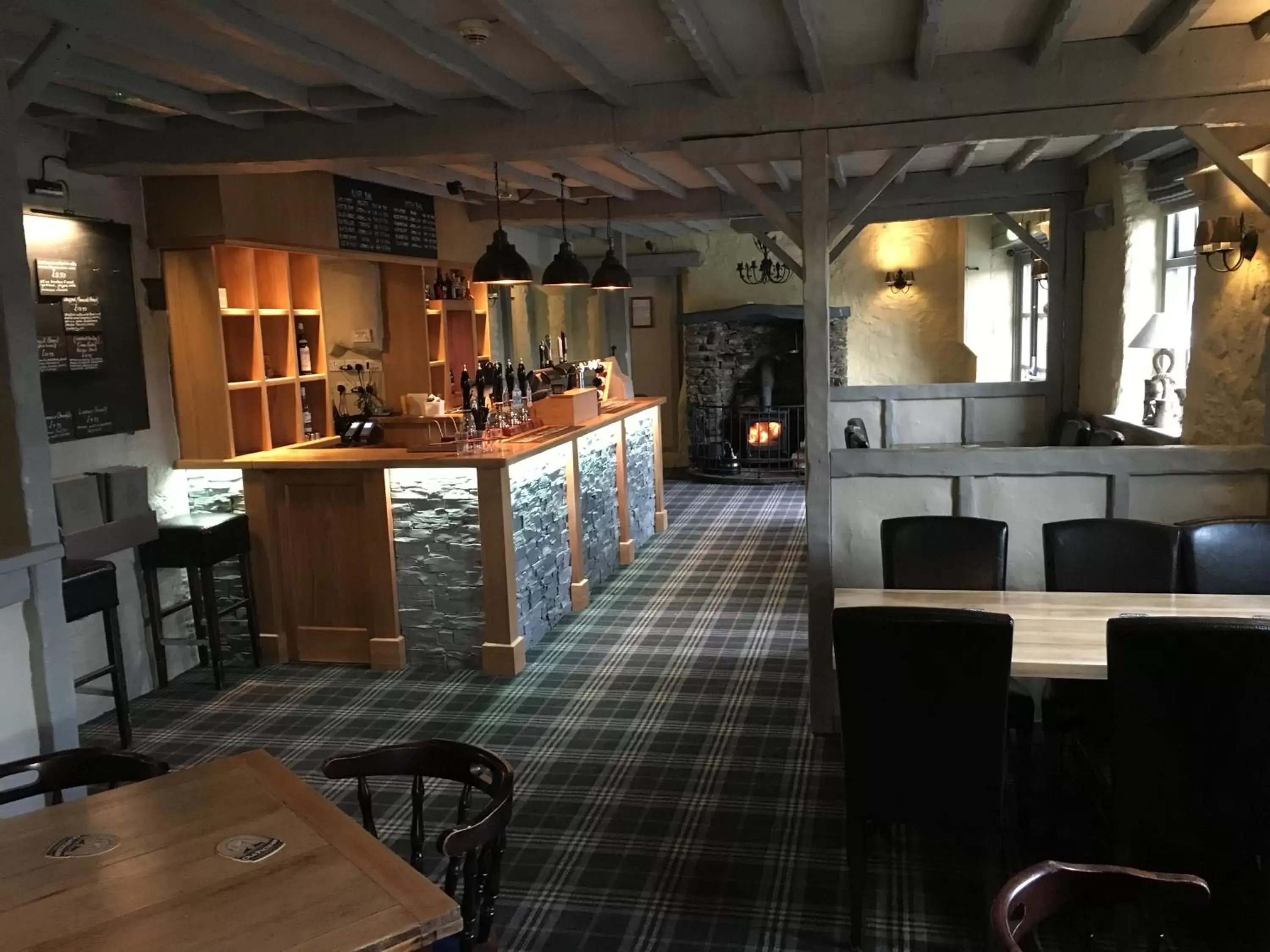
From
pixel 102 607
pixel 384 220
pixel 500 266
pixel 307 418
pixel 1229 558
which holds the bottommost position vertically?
pixel 102 607

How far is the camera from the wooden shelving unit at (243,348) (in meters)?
4.98

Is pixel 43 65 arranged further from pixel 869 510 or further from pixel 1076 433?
pixel 1076 433

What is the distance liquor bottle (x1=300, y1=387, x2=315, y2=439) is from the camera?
602 centimetres

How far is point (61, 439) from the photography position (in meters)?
4.32

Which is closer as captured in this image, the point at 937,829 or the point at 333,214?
the point at 937,829

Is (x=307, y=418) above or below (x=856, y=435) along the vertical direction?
above

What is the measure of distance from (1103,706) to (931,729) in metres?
0.88

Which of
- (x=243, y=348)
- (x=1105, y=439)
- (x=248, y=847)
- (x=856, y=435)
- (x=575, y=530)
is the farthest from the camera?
(x=856, y=435)

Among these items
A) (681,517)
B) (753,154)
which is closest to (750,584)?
(681,517)

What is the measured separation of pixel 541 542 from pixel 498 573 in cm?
55

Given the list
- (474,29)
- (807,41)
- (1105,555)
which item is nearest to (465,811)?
(474,29)

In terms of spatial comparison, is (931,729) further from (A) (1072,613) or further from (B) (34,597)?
(B) (34,597)

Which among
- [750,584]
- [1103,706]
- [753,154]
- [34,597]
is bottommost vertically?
[750,584]

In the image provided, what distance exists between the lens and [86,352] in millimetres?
4418
